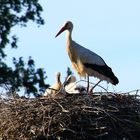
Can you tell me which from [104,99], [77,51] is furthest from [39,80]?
[104,99]

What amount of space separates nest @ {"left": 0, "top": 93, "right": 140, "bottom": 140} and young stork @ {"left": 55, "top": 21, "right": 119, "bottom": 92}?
8.93ft

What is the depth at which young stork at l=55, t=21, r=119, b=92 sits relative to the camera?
20.0m

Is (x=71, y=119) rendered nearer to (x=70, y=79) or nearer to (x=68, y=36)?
(x=68, y=36)

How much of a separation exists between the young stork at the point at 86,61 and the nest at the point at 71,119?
272 cm

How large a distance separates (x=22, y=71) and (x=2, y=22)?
6.33ft

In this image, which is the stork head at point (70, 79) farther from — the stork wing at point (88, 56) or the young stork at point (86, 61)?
the stork wing at point (88, 56)

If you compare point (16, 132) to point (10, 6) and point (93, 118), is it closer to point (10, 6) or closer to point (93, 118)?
point (93, 118)

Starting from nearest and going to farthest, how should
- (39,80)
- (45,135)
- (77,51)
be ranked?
1. (45,135)
2. (77,51)
3. (39,80)

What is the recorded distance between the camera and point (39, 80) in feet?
95.2

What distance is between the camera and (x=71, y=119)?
55.3ft

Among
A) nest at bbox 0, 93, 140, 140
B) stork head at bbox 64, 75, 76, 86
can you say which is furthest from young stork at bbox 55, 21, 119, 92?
nest at bbox 0, 93, 140, 140

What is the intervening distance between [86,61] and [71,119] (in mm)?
3386

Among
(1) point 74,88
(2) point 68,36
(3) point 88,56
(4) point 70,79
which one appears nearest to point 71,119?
(1) point 74,88

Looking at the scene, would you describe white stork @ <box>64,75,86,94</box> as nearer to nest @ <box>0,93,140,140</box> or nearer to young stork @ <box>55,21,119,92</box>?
young stork @ <box>55,21,119,92</box>
